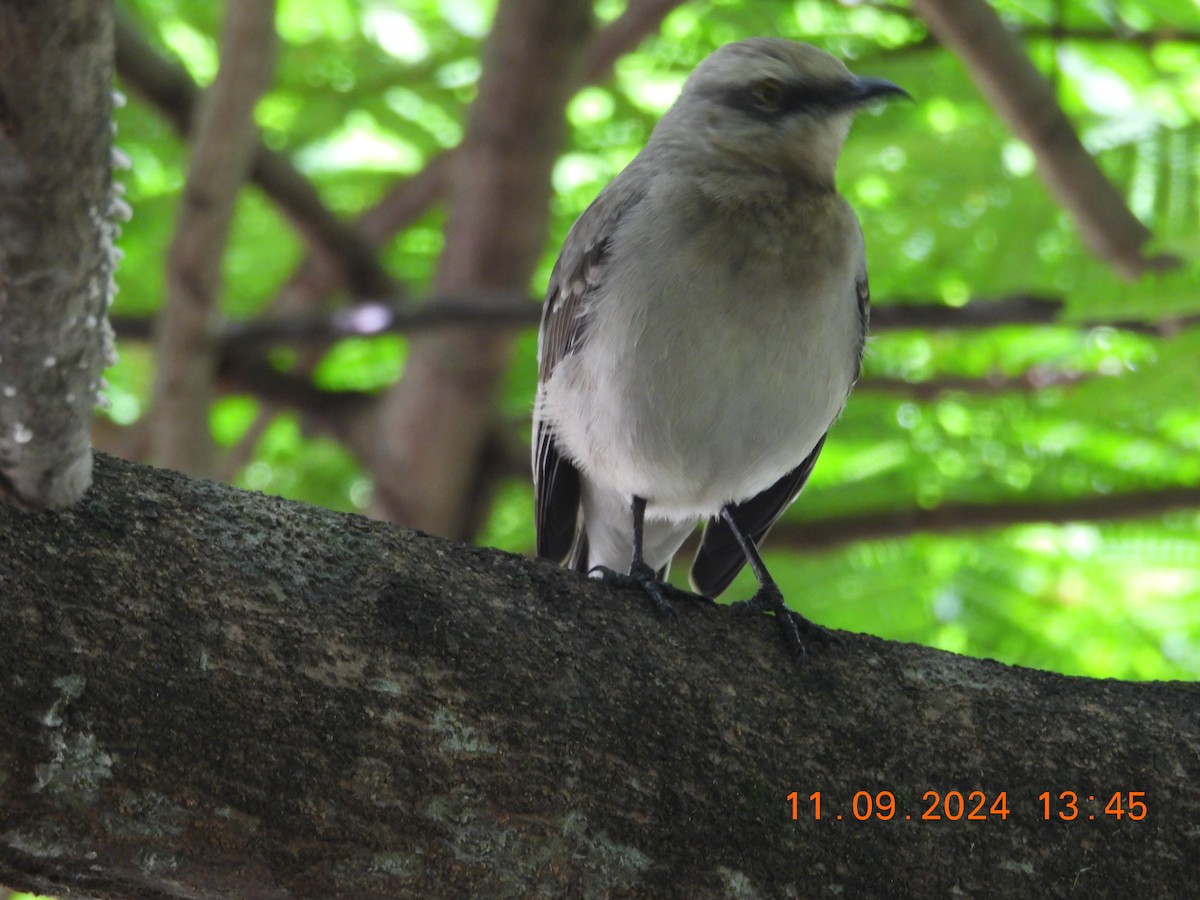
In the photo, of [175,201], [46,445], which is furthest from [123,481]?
[175,201]

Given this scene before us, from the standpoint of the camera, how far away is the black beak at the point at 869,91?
4254mm

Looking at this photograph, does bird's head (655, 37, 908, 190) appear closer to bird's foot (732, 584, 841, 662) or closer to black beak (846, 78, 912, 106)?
black beak (846, 78, 912, 106)

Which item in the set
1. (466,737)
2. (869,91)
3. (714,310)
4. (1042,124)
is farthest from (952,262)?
(466,737)

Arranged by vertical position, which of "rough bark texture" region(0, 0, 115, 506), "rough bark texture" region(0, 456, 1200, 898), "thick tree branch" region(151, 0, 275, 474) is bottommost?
"rough bark texture" region(0, 456, 1200, 898)

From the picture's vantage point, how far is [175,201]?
6.34m

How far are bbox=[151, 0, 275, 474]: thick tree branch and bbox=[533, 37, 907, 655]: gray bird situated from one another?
138cm

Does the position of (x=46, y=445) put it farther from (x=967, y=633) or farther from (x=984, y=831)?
(x=967, y=633)

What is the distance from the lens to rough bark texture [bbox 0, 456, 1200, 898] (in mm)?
2250

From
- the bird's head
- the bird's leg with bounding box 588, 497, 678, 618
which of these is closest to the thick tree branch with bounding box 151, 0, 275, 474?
the bird's head

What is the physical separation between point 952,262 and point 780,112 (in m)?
1.77

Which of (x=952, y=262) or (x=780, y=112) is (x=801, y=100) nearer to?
(x=780, y=112)

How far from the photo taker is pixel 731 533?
476 cm
